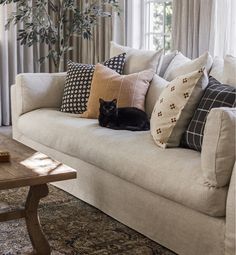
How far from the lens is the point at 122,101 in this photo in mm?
3223

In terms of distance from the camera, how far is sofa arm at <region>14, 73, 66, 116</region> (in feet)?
12.1

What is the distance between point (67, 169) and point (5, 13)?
148 inches

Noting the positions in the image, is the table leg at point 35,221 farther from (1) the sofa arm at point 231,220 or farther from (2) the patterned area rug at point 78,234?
(1) the sofa arm at point 231,220

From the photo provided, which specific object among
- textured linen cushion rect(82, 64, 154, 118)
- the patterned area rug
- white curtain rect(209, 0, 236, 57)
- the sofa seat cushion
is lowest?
the patterned area rug

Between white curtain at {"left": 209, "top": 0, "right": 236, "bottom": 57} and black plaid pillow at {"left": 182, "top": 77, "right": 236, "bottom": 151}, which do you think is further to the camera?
white curtain at {"left": 209, "top": 0, "right": 236, "bottom": 57}

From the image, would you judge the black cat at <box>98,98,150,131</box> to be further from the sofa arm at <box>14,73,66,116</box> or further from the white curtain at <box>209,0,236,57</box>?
the white curtain at <box>209,0,236,57</box>

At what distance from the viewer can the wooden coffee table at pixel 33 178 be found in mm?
2018

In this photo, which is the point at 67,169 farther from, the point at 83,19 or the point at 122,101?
the point at 83,19

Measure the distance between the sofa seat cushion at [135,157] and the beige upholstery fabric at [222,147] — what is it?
54 mm

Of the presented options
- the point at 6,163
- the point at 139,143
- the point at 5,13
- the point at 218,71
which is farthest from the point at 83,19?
the point at 6,163

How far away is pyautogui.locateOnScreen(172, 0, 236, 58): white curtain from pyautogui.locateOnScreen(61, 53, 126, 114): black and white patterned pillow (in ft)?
2.46

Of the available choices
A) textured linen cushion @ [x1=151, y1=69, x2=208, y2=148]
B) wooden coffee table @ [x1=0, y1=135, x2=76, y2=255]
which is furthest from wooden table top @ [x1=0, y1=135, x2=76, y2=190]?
textured linen cushion @ [x1=151, y1=69, x2=208, y2=148]

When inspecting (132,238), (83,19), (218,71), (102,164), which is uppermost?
(83,19)

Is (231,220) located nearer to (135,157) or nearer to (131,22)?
(135,157)
